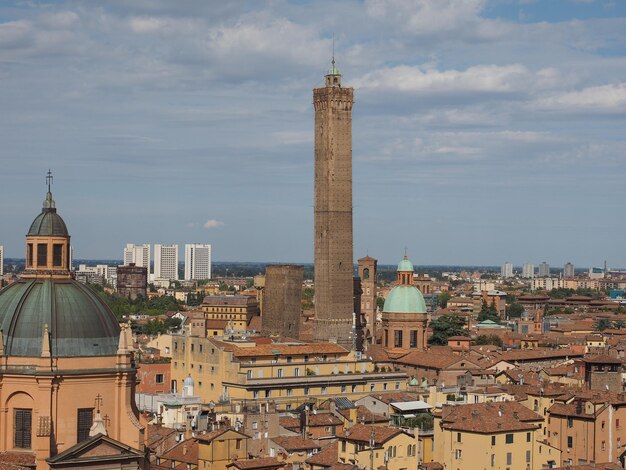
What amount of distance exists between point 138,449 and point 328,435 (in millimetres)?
22295

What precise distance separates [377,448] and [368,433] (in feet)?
2.02

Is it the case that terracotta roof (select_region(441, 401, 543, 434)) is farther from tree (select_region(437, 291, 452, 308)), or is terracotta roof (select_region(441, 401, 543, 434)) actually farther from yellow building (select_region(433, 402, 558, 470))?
tree (select_region(437, 291, 452, 308))

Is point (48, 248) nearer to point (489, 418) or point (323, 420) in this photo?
point (489, 418)

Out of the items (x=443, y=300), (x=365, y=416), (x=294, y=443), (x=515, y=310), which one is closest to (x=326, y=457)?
(x=294, y=443)

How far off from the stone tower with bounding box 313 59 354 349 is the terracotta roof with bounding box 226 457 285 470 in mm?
47624

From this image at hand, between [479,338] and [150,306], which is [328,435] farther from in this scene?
[150,306]

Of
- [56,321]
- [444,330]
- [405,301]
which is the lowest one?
[444,330]

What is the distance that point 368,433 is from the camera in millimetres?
41438

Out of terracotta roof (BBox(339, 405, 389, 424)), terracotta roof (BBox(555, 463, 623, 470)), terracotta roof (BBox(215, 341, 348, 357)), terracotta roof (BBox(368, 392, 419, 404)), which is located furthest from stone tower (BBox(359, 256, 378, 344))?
terracotta roof (BBox(555, 463, 623, 470))

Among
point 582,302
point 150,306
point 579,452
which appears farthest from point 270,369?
point 582,302

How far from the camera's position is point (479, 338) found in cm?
10088

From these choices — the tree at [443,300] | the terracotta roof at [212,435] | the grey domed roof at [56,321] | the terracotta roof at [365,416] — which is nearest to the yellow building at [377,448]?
the terracotta roof at [212,435]

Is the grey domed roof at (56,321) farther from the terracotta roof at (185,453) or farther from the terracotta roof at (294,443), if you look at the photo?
the terracotta roof at (294,443)

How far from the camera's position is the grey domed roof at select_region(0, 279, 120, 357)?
80.8 feet
